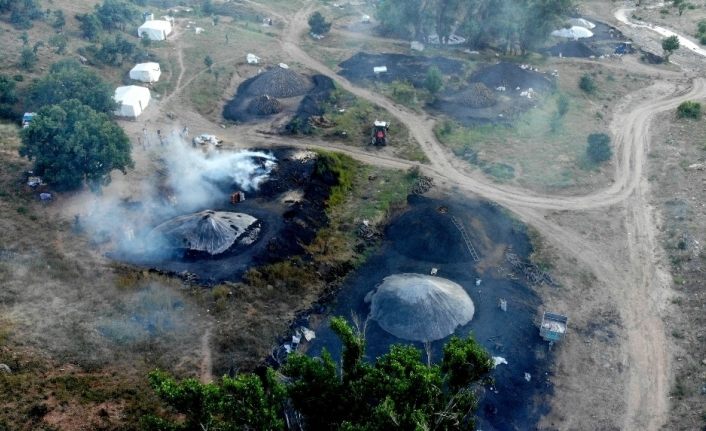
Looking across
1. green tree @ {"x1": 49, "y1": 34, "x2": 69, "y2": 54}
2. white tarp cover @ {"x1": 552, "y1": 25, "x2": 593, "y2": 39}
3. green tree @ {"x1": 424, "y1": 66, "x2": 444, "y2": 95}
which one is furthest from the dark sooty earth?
white tarp cover @ {"x1": 552, "y1": 25, "x2": 593, "y2": 39}

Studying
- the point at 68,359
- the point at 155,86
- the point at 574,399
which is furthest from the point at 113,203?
the point at 574,399

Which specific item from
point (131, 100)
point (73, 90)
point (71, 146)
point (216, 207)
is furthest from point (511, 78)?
point (71, 146)

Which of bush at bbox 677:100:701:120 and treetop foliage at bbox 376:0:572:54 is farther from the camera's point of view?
treetop foliage at bbox 376:0:572:54

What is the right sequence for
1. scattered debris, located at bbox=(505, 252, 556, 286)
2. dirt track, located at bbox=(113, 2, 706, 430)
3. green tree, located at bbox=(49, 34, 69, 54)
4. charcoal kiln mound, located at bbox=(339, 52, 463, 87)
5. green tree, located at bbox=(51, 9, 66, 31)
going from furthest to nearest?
charcoal kiln mound, located at bbox=(339, 52, 463, 87), green tree, located at bbox=(51, 9, 66, 31), green tree, located at bbox=(49, 34, 69, 54), scattered debris, located at bbox=(505, 252, 556, 286), dirt track, located at bbox=(113, 2, 706, 430)

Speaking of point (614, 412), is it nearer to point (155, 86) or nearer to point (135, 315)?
point (135, 315)

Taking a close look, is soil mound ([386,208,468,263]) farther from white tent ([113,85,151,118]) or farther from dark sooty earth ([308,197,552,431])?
white tent ([113,85,151,118])

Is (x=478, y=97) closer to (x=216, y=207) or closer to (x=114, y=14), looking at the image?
(x=216, y=207)

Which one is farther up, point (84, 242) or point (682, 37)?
point (682, 37)
